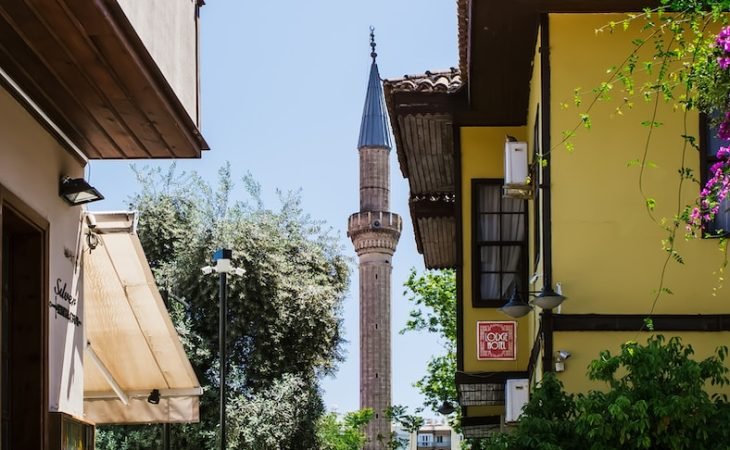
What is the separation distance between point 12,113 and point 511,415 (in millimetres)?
6745

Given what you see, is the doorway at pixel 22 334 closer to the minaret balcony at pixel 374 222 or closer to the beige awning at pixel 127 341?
the beige awning at pixel 127 341

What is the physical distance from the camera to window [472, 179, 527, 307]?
16.5 metres

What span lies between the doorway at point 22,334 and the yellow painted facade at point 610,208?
431cm

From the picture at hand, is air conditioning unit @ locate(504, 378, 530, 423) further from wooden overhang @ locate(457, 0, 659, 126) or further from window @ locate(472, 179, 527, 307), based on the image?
wooden overhang @ locate(457, 0, 659, 126)

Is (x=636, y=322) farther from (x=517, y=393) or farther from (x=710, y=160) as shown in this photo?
(x=517, y=393)

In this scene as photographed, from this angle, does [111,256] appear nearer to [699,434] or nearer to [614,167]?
[614,167]

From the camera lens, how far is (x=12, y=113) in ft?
31.9

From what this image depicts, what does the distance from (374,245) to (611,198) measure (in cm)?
7984

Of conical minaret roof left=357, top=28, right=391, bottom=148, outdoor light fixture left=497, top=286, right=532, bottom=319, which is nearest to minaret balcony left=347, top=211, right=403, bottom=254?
conical minaret roof left=357, top=28, right=391, bottom=148

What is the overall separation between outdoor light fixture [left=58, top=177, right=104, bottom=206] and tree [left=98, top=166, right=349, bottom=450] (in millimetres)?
16824

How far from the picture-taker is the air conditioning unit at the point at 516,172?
14.1 meters

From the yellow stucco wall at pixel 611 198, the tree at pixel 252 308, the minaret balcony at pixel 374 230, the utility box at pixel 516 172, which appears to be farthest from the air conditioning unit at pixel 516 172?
the minaret balcony at pixel 374 230

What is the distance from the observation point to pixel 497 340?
1642cm

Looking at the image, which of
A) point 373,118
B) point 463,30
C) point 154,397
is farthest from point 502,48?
point 373,118
